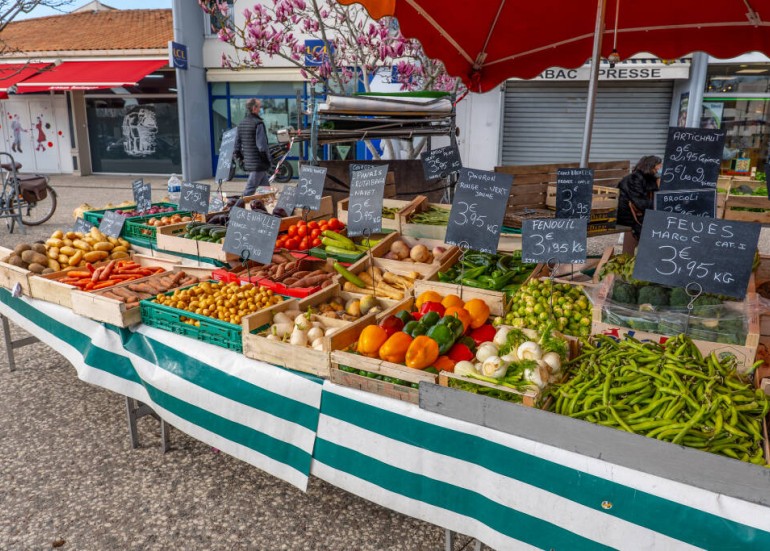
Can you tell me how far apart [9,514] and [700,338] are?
3.72 meters

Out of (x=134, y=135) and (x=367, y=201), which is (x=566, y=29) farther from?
(x=134, y=135)

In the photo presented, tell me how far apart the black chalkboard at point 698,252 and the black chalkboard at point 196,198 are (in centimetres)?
349

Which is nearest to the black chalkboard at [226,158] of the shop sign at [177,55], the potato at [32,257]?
the potato at [32,257]

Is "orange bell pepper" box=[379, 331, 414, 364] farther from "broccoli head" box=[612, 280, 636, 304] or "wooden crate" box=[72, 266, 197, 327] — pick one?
"wooden crate" box=[72, 266, 197, 327]

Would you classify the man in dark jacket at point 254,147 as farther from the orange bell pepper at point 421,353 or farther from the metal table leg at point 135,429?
the orange bell pepper at point 421,353

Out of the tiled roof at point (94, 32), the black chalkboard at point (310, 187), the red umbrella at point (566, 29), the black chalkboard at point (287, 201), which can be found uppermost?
the tiled roof at point (94, 32)

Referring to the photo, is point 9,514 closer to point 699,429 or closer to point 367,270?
point 367,270

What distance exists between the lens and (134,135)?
2050 centimetres

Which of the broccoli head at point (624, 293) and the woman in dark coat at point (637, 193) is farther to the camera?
the woman in dark coat at point (637, 193)

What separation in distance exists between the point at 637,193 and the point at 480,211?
3.85m

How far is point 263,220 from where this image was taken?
11.9 feet

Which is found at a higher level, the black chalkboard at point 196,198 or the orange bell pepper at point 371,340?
the black chalkboard at point 196,198

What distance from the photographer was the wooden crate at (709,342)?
2.49 m

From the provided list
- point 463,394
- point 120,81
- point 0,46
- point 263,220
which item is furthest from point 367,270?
point 0,46
